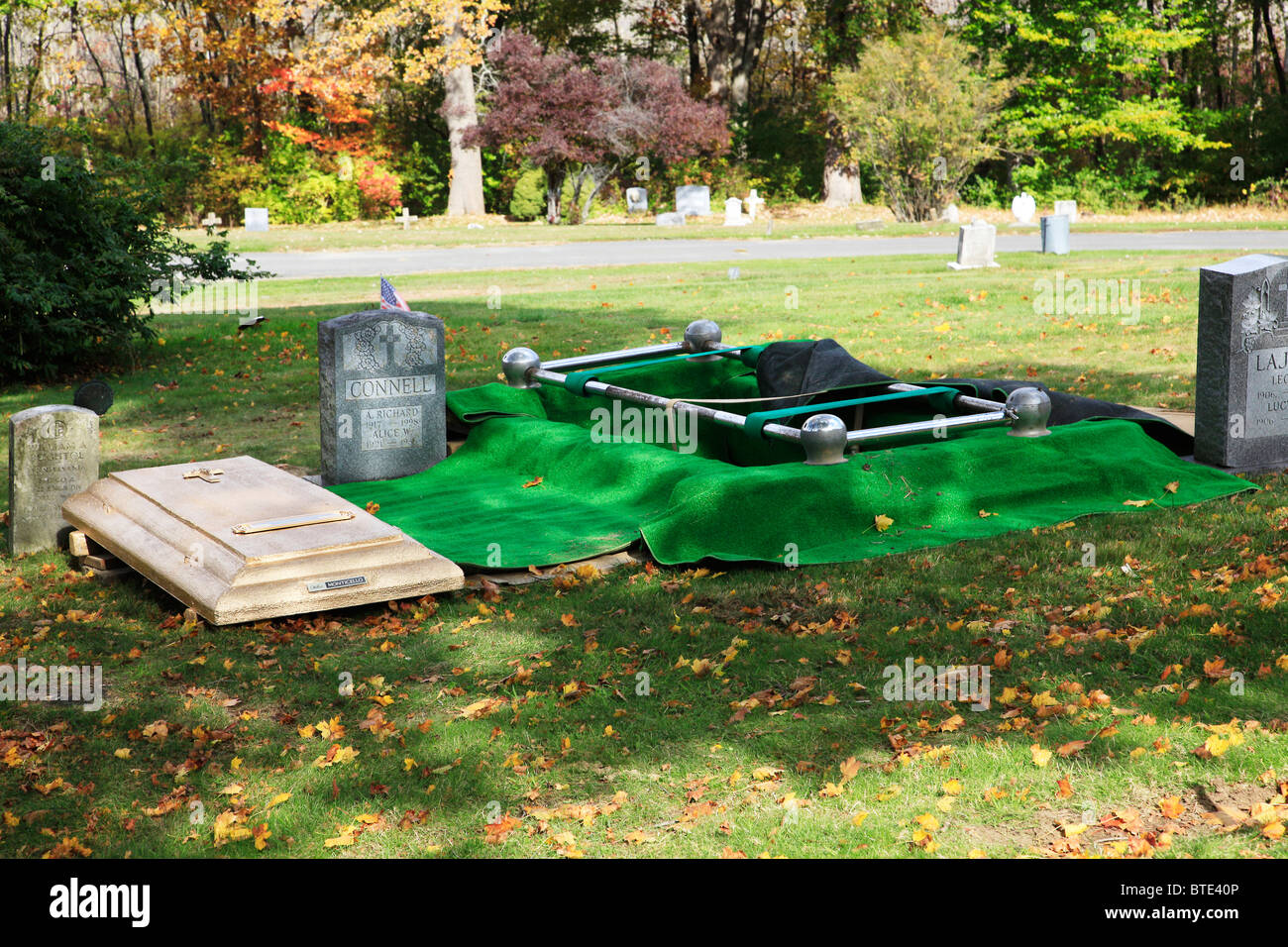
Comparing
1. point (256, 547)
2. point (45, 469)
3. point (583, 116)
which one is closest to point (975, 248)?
point (45, 469)

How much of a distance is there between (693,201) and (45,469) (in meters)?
29.8

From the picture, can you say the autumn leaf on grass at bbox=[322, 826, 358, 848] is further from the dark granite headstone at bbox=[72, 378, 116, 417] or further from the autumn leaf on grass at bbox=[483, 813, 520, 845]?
the dark granite headstone at bbox=[72, 378, 116, 417]

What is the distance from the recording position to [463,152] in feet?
119

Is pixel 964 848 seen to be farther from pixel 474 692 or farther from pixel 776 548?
pixel 776 548

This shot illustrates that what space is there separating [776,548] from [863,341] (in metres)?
7.33

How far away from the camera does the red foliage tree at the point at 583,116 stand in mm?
34875

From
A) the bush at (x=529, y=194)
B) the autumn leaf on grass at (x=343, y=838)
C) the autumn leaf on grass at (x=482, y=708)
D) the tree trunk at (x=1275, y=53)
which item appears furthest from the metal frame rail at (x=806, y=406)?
the tree trunk at (x=1275, y=53)

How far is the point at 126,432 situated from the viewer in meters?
10.4

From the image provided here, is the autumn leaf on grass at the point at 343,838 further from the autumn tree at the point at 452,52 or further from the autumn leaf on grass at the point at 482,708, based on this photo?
the autumn tree at the point at 452,52

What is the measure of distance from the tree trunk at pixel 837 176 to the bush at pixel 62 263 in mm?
29128

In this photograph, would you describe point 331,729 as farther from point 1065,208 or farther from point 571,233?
point 1065,208
